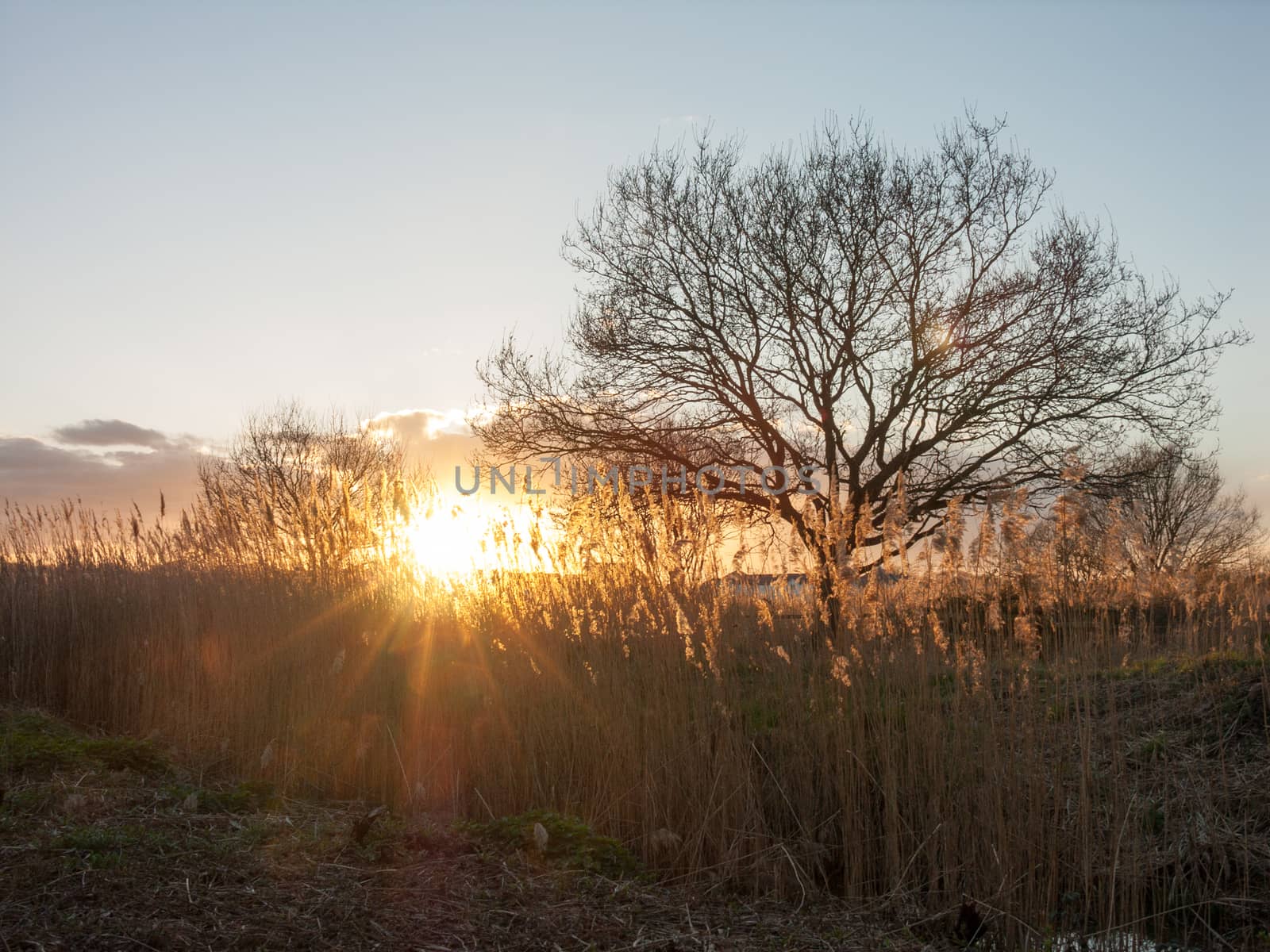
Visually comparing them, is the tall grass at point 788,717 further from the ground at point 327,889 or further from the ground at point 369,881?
the ground at point 327,889

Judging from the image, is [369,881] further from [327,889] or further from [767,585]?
[767,585]

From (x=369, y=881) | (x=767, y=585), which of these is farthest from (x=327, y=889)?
(x=767, y=585)

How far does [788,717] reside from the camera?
4.29 meters

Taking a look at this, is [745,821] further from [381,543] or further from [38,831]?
[381,543]

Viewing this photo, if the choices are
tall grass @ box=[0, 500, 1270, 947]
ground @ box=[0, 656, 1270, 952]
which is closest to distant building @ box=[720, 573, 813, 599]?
tall grass @ box=[0, 500, 1270, 947]

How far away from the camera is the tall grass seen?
11.9 feet

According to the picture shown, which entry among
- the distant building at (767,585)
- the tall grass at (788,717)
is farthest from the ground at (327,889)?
the distant building at (767,585)

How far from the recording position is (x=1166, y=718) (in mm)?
5754

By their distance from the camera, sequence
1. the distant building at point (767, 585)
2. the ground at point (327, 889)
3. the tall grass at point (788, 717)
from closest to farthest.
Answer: the ground at point (327, 889), the tall grass at point (788, 717), the distant building at point (767, 585)

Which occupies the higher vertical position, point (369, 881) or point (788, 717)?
point (788, 717)

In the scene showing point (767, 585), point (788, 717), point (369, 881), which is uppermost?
point (767, 585)

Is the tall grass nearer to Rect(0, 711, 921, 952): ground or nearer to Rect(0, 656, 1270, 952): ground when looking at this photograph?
Rect(0, 656, 1270, 952): ground

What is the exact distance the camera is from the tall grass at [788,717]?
3.63 meters

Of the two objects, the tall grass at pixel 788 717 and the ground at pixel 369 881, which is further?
→ the tall grass at pixel 788 717
